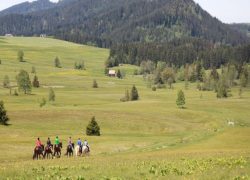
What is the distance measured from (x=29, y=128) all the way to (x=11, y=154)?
123ft

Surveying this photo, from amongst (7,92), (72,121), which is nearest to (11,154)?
(72,121)

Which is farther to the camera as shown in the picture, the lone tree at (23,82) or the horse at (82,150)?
the lone tree at (23,82)

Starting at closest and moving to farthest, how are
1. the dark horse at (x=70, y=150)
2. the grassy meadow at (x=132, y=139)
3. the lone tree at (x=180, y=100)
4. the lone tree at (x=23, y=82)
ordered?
the grassy meadow at (x=132, y=139)
the dark horse at (x=70, y=150)
the lone tree at (x=180, y=100)
the lone tree at (x=23, y=82)

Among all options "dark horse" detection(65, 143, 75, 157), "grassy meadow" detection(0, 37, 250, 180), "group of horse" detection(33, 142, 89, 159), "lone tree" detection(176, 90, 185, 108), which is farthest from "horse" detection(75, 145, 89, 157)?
"lone tree" detection(176, 90, 185, 108)

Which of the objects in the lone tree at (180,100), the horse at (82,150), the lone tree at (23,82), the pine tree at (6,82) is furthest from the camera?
the pine tree at (6,82)

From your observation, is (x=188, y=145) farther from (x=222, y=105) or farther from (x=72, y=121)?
(x=222, y=105)

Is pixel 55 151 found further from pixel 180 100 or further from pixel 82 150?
pixel 180 100

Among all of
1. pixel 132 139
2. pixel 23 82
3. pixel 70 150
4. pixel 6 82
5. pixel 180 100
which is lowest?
pixel 132 139

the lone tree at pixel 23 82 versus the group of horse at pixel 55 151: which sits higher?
the lone tree at pixel 23 82

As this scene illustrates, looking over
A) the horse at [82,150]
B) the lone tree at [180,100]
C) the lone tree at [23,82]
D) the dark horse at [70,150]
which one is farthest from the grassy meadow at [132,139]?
the lone tree at [180,100]

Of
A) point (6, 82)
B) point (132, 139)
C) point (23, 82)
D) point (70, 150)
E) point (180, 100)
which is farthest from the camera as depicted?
point (6, 82)

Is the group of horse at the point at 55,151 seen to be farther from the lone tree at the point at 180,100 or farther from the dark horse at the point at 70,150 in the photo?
the lone tree at the point at 180,100

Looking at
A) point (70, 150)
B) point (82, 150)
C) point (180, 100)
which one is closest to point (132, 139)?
point (70, 150)

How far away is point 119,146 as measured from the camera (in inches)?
2530
